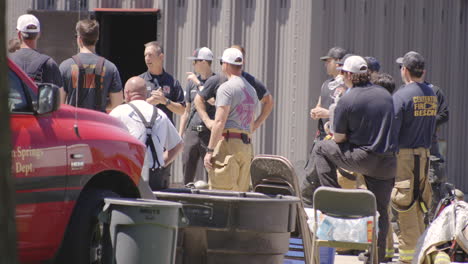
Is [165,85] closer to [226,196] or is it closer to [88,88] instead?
[88,88]

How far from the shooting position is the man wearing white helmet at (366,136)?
9227 millimetres

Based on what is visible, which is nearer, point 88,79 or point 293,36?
point 88,79

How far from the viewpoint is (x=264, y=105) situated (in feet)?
36.1

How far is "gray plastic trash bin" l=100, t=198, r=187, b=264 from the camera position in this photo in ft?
20.7

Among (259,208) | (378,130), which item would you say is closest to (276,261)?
(259,208)

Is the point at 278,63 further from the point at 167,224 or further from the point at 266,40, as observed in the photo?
the point at 167,224

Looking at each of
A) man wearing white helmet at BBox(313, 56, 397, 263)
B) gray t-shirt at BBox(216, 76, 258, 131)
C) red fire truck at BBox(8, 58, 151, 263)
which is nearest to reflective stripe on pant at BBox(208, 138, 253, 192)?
gray t-shirt at BBox(216, 76, 258, 131)

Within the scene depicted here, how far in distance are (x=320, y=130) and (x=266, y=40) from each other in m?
2.84

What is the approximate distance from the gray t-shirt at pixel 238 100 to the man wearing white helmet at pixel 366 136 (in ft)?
3.23

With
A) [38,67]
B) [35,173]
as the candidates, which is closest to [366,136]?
[38,67]

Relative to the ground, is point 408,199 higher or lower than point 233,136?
lower

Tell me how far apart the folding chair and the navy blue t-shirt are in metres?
1.66

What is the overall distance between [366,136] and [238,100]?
1424 millimetres

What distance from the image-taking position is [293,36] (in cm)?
1359
